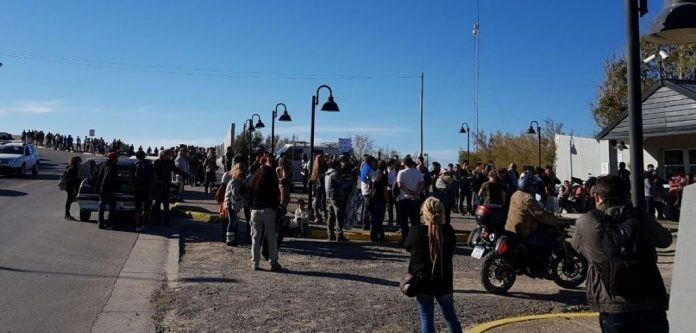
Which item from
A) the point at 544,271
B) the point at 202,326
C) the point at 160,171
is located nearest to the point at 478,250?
the point at 544,271

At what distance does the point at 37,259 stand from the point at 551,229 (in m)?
8.05

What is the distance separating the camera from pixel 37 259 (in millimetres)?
9656

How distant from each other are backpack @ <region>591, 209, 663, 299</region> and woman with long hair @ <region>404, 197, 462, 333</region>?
1.58 m

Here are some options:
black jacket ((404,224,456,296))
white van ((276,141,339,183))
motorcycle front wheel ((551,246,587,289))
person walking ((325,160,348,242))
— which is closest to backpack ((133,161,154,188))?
person walking ((325,160,348,242))

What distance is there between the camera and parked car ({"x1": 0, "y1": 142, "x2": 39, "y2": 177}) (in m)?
27.9

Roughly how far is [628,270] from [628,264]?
1.4 inches

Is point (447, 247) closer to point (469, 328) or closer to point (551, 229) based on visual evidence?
point (469, 328)

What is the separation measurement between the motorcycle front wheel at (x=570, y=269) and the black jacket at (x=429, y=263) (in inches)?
161

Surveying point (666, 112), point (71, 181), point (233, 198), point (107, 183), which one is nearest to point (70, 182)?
point (71, 181)

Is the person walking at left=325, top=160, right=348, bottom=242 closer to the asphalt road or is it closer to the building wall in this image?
the asphalt road

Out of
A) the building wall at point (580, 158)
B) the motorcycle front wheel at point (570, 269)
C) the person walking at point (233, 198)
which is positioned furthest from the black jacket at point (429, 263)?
the building wall at point (580, 158)

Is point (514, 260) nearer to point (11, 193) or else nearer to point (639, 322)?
point (639, 322)

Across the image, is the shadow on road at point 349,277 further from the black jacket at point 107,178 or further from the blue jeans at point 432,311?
the black jacket at point 107,178

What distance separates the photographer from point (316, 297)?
762cm
